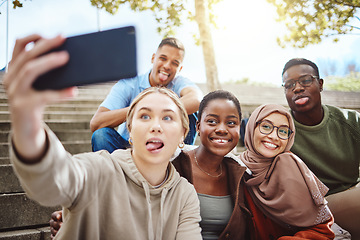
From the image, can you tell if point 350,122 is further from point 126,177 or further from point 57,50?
point 57,50

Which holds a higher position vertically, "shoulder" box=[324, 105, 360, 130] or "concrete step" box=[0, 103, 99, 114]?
"concrete step" box=[0, 103, 99, 114]

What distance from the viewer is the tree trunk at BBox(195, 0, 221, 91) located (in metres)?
5.66

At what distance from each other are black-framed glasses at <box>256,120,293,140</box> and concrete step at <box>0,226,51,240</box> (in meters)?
1.76

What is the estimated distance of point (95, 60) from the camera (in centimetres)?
86

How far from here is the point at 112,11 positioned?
20.1 ft

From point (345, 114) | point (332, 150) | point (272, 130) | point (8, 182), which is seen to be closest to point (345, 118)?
point (345, 114)

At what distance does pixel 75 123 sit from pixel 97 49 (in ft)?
14.4

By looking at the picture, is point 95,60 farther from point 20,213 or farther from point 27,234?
point 20,213

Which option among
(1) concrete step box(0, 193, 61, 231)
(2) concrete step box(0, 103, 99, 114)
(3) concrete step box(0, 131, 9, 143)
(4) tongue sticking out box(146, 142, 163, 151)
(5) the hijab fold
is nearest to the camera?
(4) tongue sticking out box(146, 142, 163, 151)

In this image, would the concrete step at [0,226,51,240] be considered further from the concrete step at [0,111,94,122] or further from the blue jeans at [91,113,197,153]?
the concrete step at [0,111,94,122]

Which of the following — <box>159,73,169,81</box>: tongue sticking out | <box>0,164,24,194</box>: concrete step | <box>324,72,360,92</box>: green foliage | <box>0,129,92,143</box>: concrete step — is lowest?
<box>0,164,24,194</box>: concrete step

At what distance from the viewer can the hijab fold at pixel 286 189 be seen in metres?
1.99

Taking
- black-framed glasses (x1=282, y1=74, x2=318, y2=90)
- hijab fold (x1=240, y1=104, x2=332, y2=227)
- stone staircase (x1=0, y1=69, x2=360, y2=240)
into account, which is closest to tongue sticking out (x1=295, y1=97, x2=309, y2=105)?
black-framed glasses (x1=282, y1=74, x2=318, y2=90)

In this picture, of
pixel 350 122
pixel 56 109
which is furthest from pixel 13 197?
pixel 56 109
